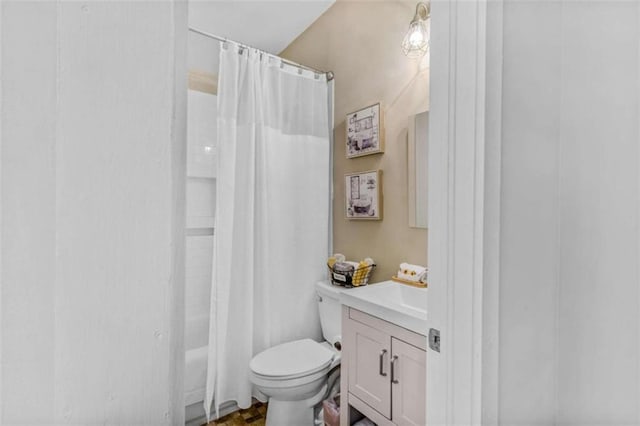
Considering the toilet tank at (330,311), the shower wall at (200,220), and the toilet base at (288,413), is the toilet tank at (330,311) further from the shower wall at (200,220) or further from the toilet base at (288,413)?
the shower wall at (200,220)

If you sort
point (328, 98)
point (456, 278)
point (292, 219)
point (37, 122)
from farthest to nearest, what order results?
point (328, 98) < point (292, 219) < point (456, 278) < point (37, 122)

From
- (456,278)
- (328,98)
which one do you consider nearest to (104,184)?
(456,278)

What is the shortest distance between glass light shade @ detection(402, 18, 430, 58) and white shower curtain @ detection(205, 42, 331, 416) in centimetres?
70

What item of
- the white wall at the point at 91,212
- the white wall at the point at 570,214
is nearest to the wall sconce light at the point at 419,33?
the white wall at the point at 570,214

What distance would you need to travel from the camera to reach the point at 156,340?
1.04 feet

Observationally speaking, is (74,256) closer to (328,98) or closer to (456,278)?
(456,278)

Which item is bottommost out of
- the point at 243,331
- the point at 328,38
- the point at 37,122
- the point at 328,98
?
the point at 243,331

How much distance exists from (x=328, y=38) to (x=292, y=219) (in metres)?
1.19

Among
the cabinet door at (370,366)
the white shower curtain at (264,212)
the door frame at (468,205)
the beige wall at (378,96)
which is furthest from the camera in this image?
the white shower curtain at (264,212)

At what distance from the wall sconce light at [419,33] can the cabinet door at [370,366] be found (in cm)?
125

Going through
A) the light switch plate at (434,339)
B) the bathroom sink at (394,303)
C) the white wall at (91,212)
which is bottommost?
the bathroom sink at (394,303)

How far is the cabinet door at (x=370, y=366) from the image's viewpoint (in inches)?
49.4

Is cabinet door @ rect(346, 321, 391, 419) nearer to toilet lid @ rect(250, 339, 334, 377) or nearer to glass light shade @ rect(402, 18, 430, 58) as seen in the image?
toilet lid @ rect(250, 339, 334, 377)

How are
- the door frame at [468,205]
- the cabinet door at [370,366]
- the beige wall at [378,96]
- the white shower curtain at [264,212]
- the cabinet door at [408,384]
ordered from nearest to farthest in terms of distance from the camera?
the door frame at [468,205], the cabinet door at [408,384], the cabinet door at [370,366], the beige wall at [378,96], the white shower curtain at [264,212]
